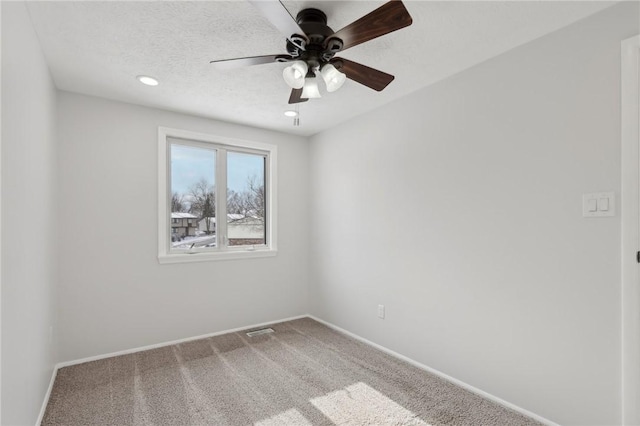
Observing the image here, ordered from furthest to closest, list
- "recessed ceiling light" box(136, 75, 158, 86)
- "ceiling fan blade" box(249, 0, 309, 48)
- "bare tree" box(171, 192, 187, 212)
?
"bare tree" box(171, 192, 187, 212) → "recessed ceiling light" box(136, 75, 158, 86) → "ceiling fan blade" box(249, 0, 309, 48)

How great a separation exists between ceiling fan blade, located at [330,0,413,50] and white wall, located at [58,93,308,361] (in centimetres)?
240

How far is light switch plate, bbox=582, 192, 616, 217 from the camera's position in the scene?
171cm

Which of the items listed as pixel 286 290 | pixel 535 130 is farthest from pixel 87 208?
pixel 535 130

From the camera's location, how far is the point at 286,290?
13.4 feet

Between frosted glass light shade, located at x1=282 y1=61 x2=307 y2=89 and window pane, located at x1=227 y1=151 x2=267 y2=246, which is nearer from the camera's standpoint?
frosted glass light shade, located at x1=282 y1=61 x2=307 y2=89

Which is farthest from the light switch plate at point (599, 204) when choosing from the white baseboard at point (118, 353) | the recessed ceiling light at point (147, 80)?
the white baseboard at point (118, 353)

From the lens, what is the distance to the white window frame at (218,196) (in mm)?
3246

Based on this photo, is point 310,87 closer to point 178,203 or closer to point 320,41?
point 320,41

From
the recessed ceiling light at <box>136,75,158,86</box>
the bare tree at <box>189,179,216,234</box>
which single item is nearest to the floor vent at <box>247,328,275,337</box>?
the bare tree at <box>189,179,216,234</box>

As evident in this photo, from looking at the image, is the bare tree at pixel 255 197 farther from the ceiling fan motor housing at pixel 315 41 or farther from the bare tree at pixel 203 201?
the ceiling fan motor housing at pixel 315 41

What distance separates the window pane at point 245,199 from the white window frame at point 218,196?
7 cm

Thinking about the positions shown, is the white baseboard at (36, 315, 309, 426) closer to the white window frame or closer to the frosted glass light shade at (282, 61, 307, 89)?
the white window frame

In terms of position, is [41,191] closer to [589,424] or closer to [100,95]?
[100,95]

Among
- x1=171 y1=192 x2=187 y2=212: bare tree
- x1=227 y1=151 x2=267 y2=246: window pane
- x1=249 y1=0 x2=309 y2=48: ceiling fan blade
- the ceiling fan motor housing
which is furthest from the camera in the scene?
x1=227 y1=151 x2=267 y2=246: window pane
